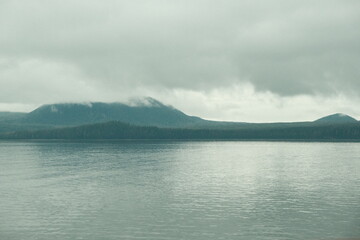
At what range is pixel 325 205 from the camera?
6925cm

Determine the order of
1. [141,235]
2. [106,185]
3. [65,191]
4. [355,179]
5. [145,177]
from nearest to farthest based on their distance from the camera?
1. [141,235]
2. [65,191]
3. [106,185]
4. [355,179]
5. [145,177]

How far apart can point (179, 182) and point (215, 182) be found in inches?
365

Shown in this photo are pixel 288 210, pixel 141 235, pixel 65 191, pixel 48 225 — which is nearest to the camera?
pixel 141 235

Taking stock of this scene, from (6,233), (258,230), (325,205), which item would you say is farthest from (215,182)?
(6,233)

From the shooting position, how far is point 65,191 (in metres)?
86.2

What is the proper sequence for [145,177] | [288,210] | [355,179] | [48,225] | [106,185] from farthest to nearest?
[145,177] → [355,179] → [106,185] → [288,210] → [48,225]

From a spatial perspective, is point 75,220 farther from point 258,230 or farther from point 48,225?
point 258,230

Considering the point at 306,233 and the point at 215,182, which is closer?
the point at 306,233

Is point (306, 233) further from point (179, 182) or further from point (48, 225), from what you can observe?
point (179, 182)

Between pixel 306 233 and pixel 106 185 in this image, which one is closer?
pixel 306 233

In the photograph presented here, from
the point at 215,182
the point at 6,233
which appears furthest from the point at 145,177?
the point at 6,233

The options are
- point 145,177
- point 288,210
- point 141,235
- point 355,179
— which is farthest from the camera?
point 145,177

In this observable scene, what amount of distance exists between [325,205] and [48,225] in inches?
1824

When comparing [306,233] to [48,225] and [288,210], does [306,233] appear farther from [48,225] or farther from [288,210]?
[48,225]
